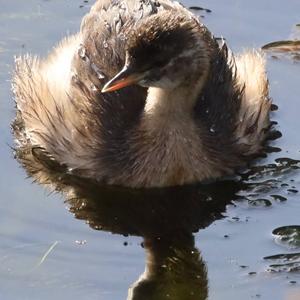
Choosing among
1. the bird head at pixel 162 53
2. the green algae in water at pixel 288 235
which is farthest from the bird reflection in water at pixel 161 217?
the bird head at pixel 162 53

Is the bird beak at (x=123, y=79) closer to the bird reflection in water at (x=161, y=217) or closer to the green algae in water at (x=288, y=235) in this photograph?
the bird reflection in water at (x=161, y=217)

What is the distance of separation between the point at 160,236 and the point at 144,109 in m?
0.95

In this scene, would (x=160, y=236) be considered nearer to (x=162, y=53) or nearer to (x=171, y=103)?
(x=171, y=103)

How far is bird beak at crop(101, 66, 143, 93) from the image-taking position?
9156mm

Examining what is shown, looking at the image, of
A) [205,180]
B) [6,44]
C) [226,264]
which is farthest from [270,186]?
[6,44]

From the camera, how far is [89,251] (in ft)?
29.2

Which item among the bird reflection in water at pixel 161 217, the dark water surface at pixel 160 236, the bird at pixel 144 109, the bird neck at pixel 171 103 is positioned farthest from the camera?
the bird neck at pixel 171 103

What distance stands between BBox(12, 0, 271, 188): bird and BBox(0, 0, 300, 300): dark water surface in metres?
0.16

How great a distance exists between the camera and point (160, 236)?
922 centimetres

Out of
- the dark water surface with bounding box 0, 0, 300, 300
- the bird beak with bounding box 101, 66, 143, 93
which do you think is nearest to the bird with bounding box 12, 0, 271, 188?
the bird beak with bounding box 101, 66, 143, 93

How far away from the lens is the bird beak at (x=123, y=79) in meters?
9.16

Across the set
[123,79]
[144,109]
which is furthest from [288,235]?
[123,79]

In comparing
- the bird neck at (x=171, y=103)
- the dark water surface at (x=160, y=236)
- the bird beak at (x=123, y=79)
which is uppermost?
the bird neck at (x=171, y=103)

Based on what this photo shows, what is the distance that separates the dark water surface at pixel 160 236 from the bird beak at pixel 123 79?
87 centimetres
